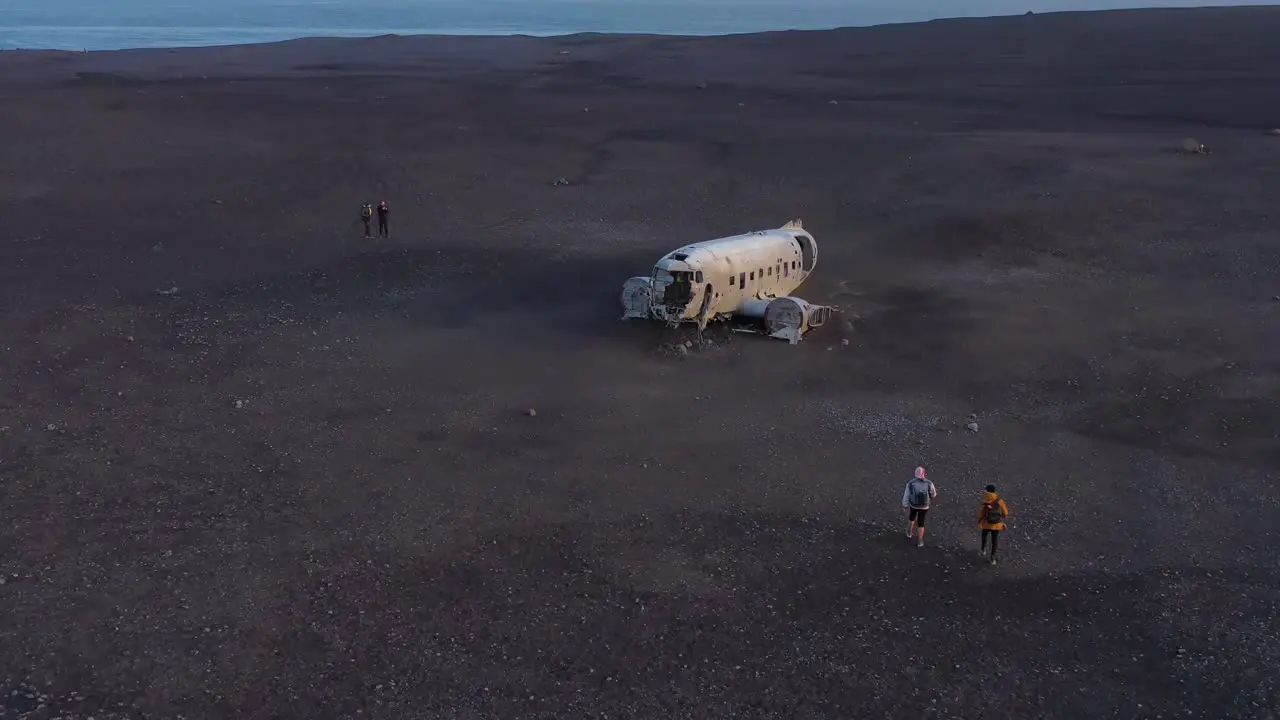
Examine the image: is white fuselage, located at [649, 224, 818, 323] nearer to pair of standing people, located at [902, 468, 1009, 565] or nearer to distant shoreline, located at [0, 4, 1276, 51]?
pair of standing people, located at [902, 468, 1009, 565]

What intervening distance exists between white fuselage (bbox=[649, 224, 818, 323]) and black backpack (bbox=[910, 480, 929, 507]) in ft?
30.7

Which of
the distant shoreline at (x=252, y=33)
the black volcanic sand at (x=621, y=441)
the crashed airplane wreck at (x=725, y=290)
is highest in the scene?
the distant shoreline at (x=252, y=33)

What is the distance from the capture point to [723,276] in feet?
80.4

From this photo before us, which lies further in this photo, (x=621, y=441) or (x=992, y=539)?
(x=621, y=441)

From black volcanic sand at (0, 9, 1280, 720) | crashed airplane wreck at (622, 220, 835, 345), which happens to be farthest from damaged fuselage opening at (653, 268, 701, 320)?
black volcanic sand at (0, 9, 1280, 720)

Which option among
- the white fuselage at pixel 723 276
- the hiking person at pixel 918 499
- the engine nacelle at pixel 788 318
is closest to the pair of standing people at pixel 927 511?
the hiking person at pixel 918 499

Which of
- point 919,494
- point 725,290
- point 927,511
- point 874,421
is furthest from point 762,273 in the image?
point 919,494

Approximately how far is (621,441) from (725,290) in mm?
6481

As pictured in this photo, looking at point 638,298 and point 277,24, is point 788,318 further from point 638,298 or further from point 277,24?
point 277,24

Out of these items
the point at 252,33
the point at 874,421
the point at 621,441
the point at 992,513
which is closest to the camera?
the point at 992,513

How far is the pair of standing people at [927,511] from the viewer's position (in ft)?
49.1

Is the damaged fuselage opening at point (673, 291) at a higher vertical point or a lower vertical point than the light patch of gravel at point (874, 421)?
higher

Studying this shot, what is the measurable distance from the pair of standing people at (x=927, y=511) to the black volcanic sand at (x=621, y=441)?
30cm

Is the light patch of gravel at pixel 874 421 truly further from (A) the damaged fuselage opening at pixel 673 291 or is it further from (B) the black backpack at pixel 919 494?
(A) the damaged fuselage opening at pixel 673 291
